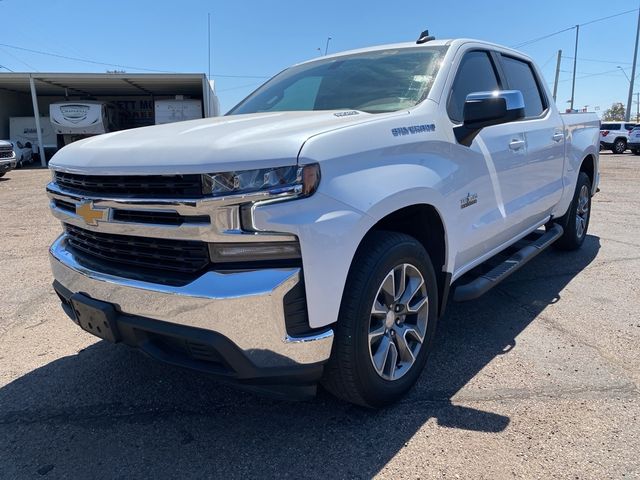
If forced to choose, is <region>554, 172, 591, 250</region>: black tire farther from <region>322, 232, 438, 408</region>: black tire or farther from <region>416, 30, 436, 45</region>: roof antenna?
<region>322, 232, 438, 408</region>: black tire

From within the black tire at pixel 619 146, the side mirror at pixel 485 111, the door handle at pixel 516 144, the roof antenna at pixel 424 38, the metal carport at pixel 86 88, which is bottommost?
the black tire at pixel 619 146

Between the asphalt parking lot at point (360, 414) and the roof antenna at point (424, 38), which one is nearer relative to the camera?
the asphalt parking lot at point (360, 414)

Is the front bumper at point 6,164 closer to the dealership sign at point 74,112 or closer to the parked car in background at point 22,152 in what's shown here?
the parked car in background at point 22,152

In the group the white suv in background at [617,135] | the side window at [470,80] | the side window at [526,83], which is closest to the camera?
the side window at [470,80]

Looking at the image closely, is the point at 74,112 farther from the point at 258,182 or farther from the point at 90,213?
the point at 258,182

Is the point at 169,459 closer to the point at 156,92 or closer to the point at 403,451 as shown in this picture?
the point at 403,451

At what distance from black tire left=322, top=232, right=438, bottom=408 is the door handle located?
1.43 meters

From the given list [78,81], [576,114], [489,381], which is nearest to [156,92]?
[78,81]

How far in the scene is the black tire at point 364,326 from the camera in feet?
7.59

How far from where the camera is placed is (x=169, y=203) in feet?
7.00

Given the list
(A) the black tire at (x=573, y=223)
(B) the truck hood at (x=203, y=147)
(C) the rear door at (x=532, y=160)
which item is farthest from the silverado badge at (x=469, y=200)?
(A) the black tire at (x=573, y=223)

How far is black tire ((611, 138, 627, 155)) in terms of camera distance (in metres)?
30.7

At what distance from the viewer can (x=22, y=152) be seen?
23.6 m

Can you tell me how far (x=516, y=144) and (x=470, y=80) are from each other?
60 centimetres
